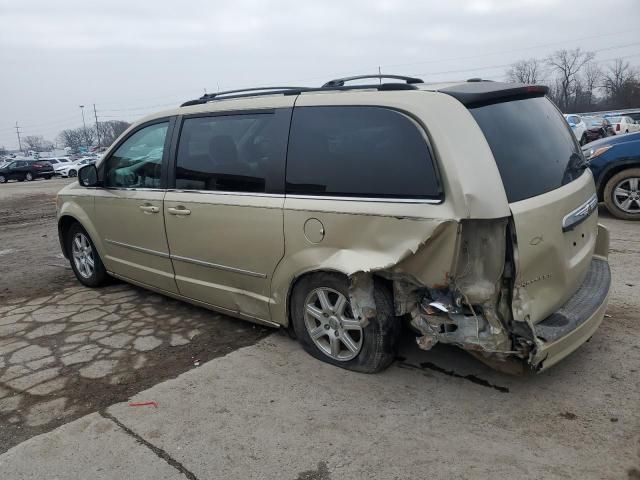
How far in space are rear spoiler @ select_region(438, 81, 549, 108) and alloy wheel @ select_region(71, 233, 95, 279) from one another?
13.2ft

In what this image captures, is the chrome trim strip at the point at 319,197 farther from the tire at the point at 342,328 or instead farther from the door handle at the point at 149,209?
the tire at the point at 342,328

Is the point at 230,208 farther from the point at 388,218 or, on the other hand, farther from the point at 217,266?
the point at 388,218

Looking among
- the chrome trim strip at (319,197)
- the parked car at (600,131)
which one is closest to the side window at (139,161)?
the chrome trim strip at (319,197)

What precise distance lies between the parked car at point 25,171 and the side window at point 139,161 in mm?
34924

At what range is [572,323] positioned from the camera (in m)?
2.95

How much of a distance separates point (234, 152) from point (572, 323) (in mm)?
2468

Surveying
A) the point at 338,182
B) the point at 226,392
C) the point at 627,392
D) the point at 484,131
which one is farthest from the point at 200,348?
the point at 627,392

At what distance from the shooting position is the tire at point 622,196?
25.0ft

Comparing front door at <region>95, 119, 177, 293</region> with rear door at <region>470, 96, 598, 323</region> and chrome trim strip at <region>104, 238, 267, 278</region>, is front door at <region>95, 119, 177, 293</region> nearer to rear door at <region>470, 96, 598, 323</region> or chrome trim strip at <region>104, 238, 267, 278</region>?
chrome trim strip at <region>104, 238, 267, 278</region>

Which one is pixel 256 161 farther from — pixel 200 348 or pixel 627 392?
pixel 627 392

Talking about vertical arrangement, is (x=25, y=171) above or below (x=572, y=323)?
above

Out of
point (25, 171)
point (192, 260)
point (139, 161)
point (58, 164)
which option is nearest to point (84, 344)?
point (192, 260)

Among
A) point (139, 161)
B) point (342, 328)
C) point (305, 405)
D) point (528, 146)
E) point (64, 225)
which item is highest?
point (139, 161)

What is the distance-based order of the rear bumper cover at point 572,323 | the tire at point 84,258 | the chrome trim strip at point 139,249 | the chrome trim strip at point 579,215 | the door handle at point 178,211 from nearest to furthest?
the rear bumper cover at point 572,323
the chrome trim strip at point 579,215
the door handle at point 178,211
the chrome trim strip at point 139,249
the tire at point 84,258
